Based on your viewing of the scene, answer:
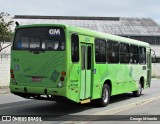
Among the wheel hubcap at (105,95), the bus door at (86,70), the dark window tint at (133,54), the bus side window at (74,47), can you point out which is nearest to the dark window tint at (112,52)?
the wheel hubcap at (105,95)

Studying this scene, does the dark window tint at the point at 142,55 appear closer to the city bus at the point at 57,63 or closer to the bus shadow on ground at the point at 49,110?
the city bus at the point at 57,63

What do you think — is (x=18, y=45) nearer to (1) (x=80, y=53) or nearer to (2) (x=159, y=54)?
(1) (x=80, y=53)

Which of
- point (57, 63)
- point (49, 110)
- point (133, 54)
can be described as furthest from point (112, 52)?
point (57, 63)

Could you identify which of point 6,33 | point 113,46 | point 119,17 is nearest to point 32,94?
point 113,46

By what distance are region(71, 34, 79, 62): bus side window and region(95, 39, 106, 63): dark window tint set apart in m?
1.69

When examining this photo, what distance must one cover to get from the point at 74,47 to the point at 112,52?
3703mm

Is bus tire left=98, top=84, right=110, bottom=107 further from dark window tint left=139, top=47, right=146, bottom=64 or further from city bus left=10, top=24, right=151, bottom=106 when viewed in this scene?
dark window tint left=139, top=47, right=146, bottom=64

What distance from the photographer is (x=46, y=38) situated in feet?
41.7

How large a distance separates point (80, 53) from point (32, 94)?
2102 millimetres

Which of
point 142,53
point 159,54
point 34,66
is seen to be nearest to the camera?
point 34,66

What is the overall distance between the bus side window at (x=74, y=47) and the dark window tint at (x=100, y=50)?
1693mm

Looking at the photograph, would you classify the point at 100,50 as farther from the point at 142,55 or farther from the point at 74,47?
the point at 142,55

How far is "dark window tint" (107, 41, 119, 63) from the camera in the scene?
1561 centimetres

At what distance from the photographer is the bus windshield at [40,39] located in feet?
40.9
